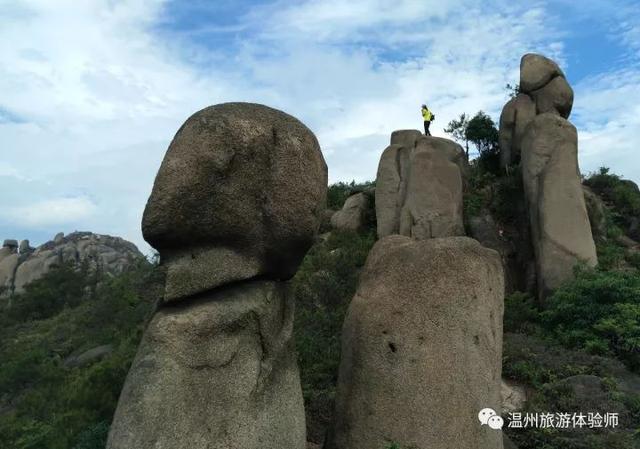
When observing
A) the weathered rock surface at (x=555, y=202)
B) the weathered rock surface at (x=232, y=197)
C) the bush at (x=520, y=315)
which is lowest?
the bush at (x=520, y=315)

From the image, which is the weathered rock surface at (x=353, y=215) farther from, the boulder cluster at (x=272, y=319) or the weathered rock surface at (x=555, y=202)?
the boulder cluster at (x=272, y=319)

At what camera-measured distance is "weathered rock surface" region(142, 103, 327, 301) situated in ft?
12.8

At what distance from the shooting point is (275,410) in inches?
160

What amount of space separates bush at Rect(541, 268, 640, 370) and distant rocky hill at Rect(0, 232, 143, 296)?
29272 mm

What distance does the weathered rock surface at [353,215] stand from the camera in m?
19.1

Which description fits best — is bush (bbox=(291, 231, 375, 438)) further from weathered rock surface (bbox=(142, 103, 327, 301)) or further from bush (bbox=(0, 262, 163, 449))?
bush (bbox=(0, 262, 163, 449))

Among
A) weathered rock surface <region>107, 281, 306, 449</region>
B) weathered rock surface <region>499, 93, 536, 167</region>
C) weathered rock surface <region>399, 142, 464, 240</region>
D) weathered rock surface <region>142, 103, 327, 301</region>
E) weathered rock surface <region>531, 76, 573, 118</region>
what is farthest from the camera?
weathered rock surface <region>499, 93, 536, 167</region>

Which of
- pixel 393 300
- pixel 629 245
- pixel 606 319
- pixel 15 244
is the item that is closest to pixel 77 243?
pixel 15 244

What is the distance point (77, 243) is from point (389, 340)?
4365cm

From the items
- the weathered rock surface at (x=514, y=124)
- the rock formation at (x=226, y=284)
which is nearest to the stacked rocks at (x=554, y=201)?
the weathered rock surface at (x=514, y=124)

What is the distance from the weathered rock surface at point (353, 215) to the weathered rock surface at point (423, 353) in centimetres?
1424

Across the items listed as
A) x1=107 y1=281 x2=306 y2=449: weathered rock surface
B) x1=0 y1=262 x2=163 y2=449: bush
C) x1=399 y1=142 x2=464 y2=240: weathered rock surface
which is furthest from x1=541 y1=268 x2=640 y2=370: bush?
x1=107 y1=281 x2=306 y2=449: weathered rock surface

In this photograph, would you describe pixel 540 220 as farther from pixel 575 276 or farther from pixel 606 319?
pixel 606 319

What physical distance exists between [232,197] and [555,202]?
10428 millimetres
